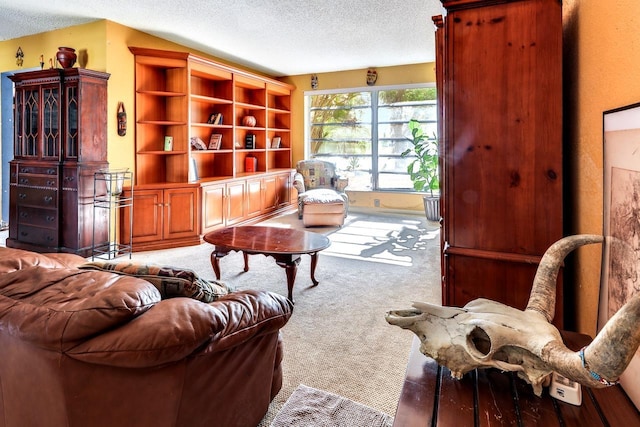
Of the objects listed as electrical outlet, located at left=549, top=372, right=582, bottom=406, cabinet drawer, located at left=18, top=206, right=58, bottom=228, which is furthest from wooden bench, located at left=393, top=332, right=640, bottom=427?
cabinet drawer, located at left=18, top=206, right=58, bottom=228

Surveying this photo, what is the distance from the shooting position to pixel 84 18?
432cm

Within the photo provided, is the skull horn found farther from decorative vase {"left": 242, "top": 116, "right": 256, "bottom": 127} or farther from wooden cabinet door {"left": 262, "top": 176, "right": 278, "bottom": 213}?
decorative vase {"left": 242, "top": 116, "right": 256, "bottom": 127}

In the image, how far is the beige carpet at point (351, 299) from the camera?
2027mm

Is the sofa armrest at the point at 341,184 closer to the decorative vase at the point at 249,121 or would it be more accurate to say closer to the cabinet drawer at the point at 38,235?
the decorative vase at the point at 249,121

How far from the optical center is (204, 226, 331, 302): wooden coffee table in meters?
3.04

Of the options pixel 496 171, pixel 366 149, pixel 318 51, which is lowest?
pixel 496 171

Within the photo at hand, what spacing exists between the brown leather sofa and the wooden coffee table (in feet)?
5.47

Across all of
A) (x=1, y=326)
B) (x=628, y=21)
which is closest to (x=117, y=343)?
(x=1, y=326)

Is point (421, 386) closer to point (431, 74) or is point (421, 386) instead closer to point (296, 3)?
point (296, 3)

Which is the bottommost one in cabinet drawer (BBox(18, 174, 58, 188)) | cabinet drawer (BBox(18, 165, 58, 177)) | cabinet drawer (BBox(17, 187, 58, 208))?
cabinet drawer (BBox(17, 187, 58, 208))

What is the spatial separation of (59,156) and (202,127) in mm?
2221

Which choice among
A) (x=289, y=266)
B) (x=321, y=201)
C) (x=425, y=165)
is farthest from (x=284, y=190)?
(x=289, y=266)

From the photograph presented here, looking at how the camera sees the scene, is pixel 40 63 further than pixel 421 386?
Yes

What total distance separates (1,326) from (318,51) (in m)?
5.55
